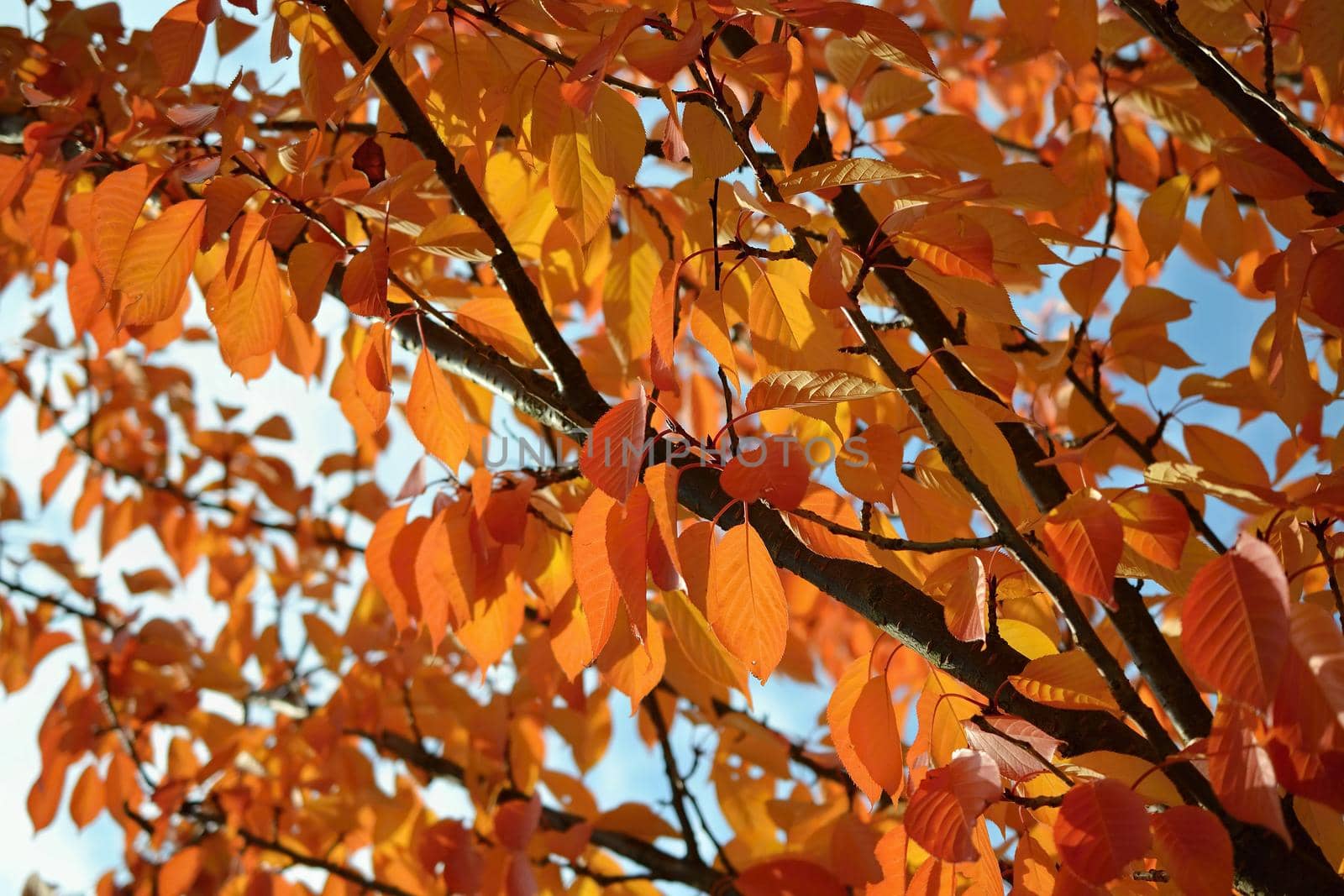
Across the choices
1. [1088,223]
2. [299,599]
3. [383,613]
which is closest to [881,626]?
[1088,223]

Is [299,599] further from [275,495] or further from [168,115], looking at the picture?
[168,115]

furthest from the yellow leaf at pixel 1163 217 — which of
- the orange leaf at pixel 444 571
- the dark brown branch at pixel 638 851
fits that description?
the dark brown branch at pixel 638 851

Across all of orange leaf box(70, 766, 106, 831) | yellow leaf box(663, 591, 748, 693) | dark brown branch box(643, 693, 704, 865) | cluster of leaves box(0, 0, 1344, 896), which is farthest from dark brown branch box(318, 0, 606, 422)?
orange leaf box(70, 766, 106, 831)

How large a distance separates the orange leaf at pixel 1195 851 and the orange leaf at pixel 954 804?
0.08 metres

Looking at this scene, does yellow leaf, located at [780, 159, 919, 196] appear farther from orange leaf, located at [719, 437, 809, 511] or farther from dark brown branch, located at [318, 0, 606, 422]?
dark brown branch, located at [318, 0, 606, 422]

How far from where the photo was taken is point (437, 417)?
0.75 metres

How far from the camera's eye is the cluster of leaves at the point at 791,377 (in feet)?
1.65

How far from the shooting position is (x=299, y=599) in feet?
6.92

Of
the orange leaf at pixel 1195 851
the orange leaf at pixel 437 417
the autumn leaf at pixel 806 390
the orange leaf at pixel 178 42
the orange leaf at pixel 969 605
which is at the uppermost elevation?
the orange leaf at pixel 178 42

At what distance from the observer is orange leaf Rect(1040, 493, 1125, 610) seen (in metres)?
0.49

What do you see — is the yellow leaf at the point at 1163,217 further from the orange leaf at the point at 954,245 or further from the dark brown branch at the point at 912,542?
the dark brown branch at the point at 912,542

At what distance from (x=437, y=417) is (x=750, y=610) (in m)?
0.33

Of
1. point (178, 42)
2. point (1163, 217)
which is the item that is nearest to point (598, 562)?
point (178, 42)

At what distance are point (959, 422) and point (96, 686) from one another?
1606 mm
